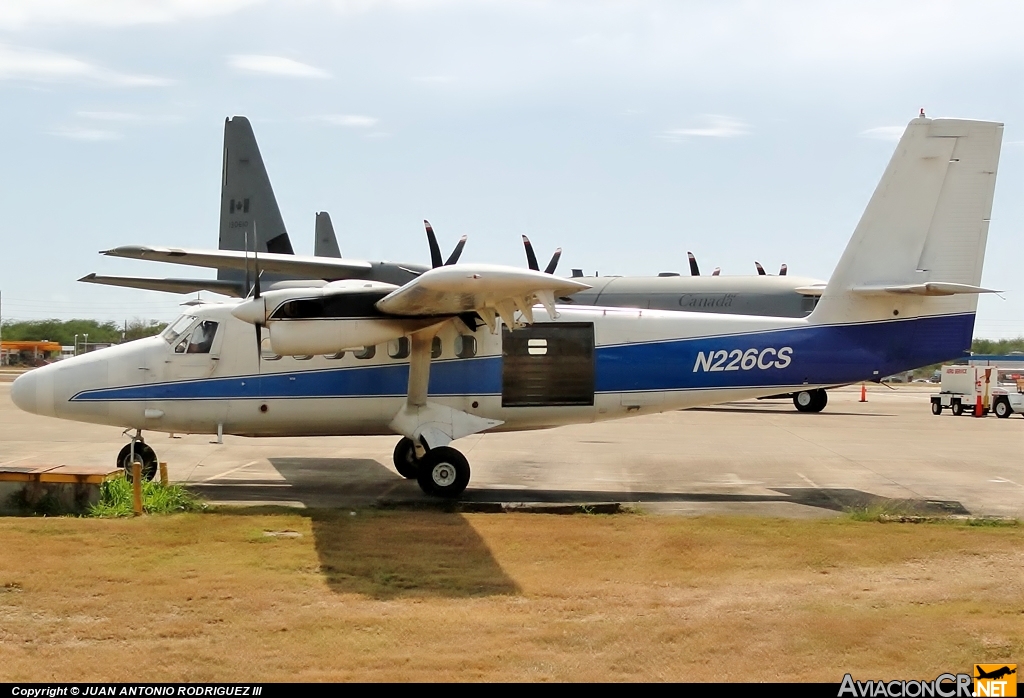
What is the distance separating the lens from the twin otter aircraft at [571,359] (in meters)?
13.6

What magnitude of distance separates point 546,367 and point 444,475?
7.27 feet

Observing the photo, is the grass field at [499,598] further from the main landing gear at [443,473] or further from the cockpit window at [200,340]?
the cockpit window at [200,340]

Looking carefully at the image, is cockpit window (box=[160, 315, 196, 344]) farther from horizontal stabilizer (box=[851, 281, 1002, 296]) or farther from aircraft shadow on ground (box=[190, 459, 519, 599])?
horizontal stabilizer (box=[851, 281, 1002, 296])

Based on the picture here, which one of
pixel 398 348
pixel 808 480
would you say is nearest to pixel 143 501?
pixel 398 348

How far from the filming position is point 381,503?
12.9 metres

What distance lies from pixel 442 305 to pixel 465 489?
3.25m

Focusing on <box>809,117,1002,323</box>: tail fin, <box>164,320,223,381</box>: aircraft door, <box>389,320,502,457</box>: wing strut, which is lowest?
<box>389,320,502,457</box>: wing strut

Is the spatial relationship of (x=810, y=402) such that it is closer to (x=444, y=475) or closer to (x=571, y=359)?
(x=571, y=359)

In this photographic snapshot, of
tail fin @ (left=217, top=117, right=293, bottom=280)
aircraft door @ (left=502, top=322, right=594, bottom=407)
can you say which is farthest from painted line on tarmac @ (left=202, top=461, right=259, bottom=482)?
tail fin @ (left=217, top=117, right=293, bottom=280)

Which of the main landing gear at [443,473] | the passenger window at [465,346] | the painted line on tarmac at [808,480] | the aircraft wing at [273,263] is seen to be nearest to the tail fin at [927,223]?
the painted line on tarmac at [808,480]

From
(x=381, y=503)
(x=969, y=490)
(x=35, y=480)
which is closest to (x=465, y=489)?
(x=381, y=503)

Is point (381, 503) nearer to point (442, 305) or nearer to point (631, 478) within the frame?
point (442, 305)

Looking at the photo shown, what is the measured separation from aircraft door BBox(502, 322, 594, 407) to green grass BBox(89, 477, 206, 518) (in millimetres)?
4507

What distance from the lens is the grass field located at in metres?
6.21
